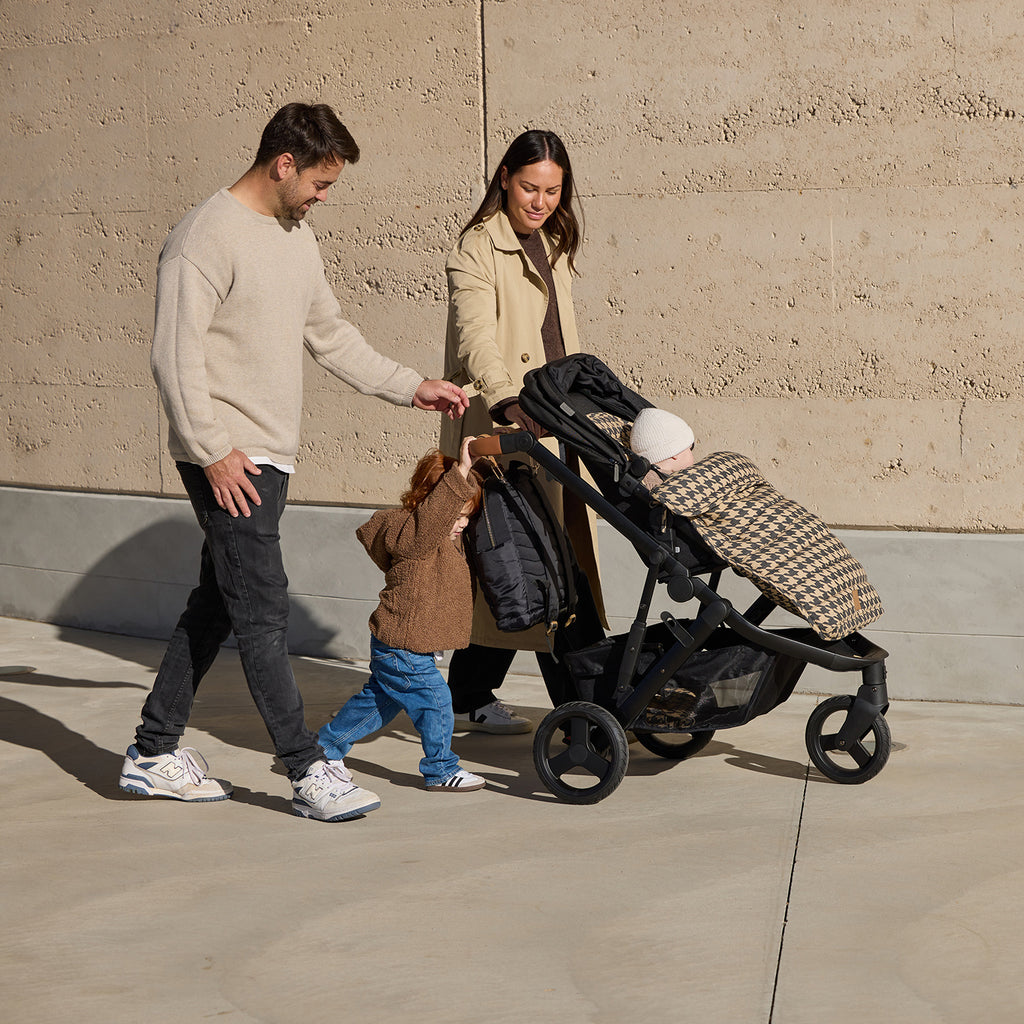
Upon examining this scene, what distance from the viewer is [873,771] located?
13.6 ft

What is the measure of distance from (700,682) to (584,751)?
1.30 feet

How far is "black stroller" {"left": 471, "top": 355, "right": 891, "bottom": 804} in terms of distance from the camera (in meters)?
3.93

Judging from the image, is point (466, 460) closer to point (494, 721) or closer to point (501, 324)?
point (501, 324)

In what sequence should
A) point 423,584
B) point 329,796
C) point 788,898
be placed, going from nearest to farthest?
point 788,898 < point 329,796 < point 423,584

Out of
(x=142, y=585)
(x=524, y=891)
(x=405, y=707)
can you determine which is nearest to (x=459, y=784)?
(x=405, y=707)

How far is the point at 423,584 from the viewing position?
408cm

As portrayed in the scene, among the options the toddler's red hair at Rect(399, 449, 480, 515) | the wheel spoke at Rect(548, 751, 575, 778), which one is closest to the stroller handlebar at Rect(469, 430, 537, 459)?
the toddler's red hair at Rect(399, 449, 480, 515)

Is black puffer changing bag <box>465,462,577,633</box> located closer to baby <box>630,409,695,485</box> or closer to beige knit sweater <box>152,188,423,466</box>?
baby <box>630,409,695,485</box>

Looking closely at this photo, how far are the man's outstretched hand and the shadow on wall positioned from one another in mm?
2590

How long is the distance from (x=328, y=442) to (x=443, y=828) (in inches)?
111

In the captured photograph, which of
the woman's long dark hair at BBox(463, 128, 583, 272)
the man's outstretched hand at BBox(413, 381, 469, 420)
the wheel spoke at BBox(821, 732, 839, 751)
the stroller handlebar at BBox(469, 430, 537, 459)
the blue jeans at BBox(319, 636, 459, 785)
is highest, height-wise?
the woman's long dark hair at BBox(463, 128, 583, 272)

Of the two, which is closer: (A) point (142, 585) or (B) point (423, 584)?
(B) point (423, 584)

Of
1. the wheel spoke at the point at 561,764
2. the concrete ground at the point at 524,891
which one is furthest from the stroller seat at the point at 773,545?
the wheel spoke at the point at 561,764

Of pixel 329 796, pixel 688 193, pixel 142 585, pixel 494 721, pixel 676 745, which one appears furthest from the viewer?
pixel 142 585
